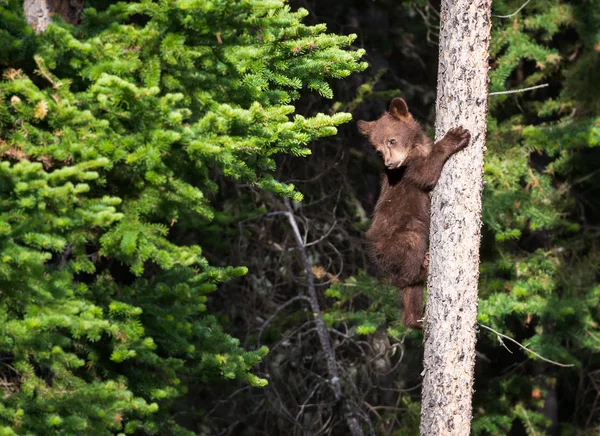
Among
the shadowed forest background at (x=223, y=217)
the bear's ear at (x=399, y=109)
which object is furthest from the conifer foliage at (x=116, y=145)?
the bear's ear at (x=399, y=109)

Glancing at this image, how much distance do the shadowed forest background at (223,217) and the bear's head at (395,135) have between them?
2.78ft

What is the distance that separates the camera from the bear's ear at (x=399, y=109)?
660cm

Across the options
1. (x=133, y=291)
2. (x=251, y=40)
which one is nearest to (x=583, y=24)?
(x=251, y=40)

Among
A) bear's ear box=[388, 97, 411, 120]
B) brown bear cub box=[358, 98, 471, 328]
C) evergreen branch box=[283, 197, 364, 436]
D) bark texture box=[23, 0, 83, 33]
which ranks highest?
bark texture box=[23, 0, 83, 33]

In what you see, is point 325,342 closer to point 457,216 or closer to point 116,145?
point 457,216

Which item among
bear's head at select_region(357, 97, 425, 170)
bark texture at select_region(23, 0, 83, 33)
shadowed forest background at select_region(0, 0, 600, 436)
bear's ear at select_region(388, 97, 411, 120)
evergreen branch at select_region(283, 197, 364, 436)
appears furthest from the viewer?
evergreen branch at select_region(283, 197, 364, 436)

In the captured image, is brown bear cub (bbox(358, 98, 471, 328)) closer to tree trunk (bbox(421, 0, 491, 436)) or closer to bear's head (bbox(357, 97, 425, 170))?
bear's head (bbox(357, 97, 425, 170))

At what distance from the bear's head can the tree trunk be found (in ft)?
3.15

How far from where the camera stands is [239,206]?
928 cm

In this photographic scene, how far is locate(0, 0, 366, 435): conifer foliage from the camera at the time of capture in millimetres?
4711

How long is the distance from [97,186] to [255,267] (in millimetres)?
4484

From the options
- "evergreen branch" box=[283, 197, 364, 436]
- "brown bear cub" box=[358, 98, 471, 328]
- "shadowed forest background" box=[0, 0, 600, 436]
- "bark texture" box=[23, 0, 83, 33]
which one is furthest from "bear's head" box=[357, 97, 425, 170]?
"bark texture" box=[23, 0, 83, 33]

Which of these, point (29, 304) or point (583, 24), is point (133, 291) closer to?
point (29, 304)

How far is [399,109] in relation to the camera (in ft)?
21.7
